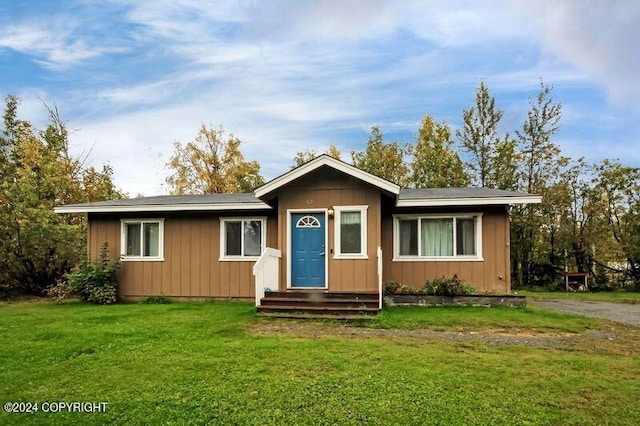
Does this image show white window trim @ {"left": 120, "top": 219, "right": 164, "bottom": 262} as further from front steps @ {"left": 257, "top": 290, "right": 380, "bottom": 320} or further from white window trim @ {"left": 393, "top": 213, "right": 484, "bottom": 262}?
white window trim @ {"left": 393, "top": 213, "right": 484, "bottom": 262}

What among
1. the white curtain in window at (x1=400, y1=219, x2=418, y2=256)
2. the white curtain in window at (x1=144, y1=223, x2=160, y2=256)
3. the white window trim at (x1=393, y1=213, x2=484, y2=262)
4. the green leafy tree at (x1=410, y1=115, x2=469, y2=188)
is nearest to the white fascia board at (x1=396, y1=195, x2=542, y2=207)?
the white window trim at (x1=393, y1=213, x2=484, y2=262)

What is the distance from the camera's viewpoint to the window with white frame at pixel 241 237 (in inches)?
478

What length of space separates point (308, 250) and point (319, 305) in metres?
1.79

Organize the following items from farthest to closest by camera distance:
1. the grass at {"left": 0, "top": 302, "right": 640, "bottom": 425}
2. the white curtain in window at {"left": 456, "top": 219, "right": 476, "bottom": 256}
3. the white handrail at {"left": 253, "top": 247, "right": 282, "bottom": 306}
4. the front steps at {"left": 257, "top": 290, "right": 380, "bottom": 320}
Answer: the white curtain in window at {"left": 456, "top": 219, "right": 476, "bottom": 256}, the white handrail at {"left": 253, "top": 247, "right": 282, "bottom": 306}, the front steps at {"left": 257, "top": 290, "right": 380, "bottom": 320}, the grass at {"left": 0, "top": 302, "right": 640, "bottom": 425}

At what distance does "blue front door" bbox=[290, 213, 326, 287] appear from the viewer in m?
10.8

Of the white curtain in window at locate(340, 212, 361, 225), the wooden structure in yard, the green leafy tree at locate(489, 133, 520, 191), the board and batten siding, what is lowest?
the wooden structure in yard

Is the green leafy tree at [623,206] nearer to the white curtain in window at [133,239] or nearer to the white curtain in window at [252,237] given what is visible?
the white curtain in window at [252,237]

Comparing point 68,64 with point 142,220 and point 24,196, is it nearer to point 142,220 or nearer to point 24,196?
point 24,196

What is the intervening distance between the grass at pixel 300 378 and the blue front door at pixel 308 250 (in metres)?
2.94

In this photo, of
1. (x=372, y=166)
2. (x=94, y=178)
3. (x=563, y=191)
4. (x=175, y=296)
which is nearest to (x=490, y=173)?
(x=563, y=191)

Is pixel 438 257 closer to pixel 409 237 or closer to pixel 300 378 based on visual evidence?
pixel 409 237

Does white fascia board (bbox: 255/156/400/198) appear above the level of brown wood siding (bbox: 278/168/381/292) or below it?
above

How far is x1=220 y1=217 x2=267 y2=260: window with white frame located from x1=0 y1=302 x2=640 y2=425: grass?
4.43 meters

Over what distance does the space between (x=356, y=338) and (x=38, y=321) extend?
6.37 metres
